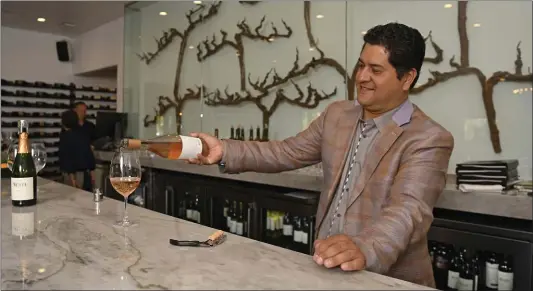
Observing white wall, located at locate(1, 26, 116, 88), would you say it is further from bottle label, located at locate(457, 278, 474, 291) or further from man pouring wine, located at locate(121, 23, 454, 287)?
bottle label, located at locate(457, 278, 474, 291)

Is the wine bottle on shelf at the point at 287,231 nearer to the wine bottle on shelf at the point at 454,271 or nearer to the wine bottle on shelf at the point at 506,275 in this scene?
the wine bottle on shelf at the point at 454,271

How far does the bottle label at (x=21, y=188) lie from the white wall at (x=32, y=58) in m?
6.61

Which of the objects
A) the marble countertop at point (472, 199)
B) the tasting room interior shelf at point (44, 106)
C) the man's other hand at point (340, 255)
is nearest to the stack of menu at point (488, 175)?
the marble countertop at point (472, 199)

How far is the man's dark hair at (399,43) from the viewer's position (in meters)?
1.26

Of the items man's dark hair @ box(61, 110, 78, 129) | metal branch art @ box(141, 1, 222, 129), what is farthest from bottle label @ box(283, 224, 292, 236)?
man's dark hair @ box(61, 110, 78, 129)

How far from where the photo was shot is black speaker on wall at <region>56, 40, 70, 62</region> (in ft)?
24.9

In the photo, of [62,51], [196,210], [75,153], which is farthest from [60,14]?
[196,210]

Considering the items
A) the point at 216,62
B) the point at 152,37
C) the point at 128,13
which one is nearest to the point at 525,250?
the point at 216,62

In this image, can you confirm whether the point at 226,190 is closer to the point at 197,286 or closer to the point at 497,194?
Answer: the point at 497,194

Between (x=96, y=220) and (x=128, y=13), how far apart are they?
204 inches

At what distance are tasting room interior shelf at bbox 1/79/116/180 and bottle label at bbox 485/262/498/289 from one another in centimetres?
681

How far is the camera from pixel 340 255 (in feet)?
2.85

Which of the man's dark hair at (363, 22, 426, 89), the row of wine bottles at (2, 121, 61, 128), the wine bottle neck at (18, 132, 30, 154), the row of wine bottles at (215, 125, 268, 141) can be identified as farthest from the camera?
the row of wine bottles at (2, 121, 61, 128)

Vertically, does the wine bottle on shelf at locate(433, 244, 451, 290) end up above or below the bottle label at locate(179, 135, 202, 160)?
below
